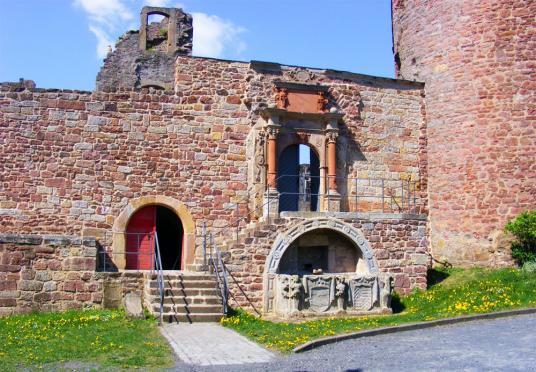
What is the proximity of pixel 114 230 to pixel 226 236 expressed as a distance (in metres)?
2.68

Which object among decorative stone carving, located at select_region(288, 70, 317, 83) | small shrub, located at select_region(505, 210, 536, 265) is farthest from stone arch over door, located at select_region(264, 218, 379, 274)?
decorative stone carving, located at select_region(288, 70, 317, 83)

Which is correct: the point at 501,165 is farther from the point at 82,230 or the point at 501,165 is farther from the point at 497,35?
the point at 82,230

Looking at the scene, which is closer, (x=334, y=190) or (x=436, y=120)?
(x=334, y=190)

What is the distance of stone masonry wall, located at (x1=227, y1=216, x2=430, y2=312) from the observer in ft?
45.2

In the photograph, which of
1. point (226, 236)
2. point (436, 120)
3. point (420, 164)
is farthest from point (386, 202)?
point (226, 236)

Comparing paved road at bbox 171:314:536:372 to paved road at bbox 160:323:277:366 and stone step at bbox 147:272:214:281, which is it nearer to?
paved road at bbox 160:323:277:366

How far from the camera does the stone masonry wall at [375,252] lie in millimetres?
13766

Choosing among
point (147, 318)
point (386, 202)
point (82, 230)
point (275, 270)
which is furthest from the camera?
point (386, 202)

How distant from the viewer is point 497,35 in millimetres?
17141

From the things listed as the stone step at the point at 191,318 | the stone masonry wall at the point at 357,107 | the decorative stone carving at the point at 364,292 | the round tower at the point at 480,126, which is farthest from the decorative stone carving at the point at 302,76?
the stone step at the point at 191,318

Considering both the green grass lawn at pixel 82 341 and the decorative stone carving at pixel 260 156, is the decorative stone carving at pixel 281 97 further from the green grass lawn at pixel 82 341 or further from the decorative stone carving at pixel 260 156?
the green grass lawn at pixel 82 341

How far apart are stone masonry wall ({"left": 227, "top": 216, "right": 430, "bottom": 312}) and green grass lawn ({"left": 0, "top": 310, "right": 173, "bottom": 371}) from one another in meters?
2.51

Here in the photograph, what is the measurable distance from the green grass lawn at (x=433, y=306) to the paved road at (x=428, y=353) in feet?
2.48

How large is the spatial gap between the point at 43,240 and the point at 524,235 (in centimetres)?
1137
